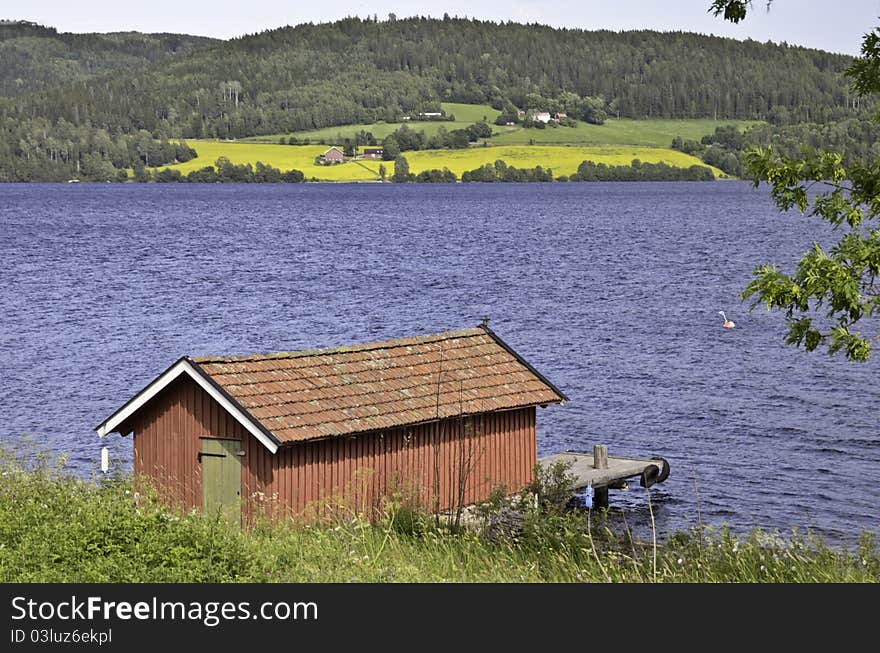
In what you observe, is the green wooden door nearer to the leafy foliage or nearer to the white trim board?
the white trim board

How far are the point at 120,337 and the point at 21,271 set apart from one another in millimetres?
36318

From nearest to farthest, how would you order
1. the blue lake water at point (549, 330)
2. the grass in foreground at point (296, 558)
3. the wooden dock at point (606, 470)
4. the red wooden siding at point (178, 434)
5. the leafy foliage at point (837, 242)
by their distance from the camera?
the grass in foreground at point (296, 558)
the leafy foliage at point (837, 242)
the red wooden siding at point (178, 434)
the wooden dock at point (606, 470)
the blue lake water at point (549, 330)

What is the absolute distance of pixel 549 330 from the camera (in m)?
57.1

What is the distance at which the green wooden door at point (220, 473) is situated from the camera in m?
21.1

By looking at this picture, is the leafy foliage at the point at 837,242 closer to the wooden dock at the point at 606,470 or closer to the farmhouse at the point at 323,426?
the farmhouse at the point at 323,426

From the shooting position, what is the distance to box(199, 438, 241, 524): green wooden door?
21.1m

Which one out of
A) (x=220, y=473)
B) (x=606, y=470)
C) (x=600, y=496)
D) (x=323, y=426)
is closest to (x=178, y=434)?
(x=220, y=473)

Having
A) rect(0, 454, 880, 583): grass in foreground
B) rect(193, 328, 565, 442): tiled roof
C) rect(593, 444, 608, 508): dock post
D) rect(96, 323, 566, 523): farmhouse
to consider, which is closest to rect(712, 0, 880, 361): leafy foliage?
rect(0, 454, 880, 583): grass in foreground

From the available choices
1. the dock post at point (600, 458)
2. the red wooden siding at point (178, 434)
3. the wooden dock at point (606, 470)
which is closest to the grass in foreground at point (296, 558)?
the red wooden siding at point (178, 434)

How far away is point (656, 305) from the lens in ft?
216

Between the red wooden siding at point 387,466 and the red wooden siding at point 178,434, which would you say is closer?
the red wooden siding at point 387,466

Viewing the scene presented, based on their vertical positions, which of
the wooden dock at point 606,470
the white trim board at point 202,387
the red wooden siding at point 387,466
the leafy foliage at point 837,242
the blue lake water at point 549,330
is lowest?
the blue lake water at point 549,330

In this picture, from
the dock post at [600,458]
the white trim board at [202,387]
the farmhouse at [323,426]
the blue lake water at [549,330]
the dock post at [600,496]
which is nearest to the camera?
the white trim board at [202,387]
